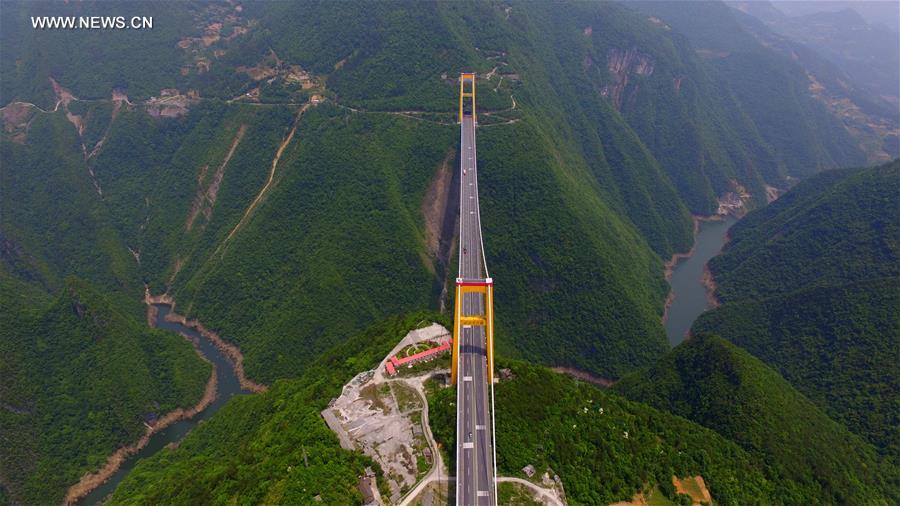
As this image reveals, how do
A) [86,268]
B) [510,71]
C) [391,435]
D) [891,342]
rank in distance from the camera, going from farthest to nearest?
1. [510,71]
2. [86,268]
3. [891,342]
4. [391,435]

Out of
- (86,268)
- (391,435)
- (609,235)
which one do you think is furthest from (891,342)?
(86,268)

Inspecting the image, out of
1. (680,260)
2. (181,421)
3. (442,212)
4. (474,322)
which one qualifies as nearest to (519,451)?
(474,322)

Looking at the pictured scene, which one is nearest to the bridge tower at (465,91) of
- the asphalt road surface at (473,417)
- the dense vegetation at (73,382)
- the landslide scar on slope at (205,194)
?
the asphalt road surface at (473,417)

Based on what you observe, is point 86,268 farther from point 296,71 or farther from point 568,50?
point 568,50

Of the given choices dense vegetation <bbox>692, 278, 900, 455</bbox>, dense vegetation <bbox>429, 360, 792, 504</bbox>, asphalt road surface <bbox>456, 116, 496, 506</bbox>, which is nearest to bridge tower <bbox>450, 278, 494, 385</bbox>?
asphalt road surface <bbox>456, 116, 496, 506</bbox>

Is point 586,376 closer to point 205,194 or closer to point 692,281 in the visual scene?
point 692,281

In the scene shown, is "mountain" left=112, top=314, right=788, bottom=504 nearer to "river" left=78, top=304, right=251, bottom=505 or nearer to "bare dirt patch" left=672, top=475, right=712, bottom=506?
"bare dirt patch" left=672, top=475, right=712, bottom=506
